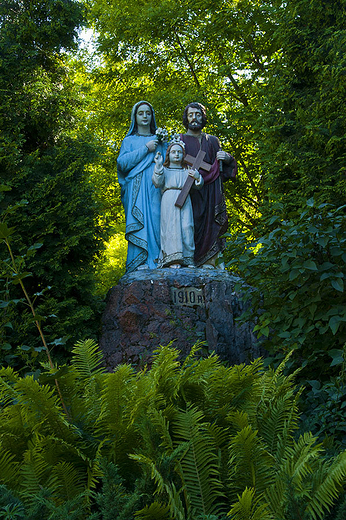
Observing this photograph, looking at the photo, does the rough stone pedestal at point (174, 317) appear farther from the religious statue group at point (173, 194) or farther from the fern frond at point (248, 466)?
the fern frond at point (248, 466)

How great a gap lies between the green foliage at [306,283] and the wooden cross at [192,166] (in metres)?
3.67

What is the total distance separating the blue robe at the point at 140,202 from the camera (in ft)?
24.2

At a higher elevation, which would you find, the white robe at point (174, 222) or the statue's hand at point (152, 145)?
the statue's hand at point (152, 145)

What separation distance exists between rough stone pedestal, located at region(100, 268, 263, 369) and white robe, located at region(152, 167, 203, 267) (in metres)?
0.49

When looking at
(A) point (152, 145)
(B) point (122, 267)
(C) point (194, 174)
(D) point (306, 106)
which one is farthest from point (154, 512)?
(B) point (122, 267)

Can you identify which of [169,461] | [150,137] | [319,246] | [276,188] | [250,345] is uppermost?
[150,137]

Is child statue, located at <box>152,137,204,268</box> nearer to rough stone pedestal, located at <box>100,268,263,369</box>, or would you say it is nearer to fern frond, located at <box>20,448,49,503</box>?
rough stone pedestal, located at <box>100,268,263,369</box>

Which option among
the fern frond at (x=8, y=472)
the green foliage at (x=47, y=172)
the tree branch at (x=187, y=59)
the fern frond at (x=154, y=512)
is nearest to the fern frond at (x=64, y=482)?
the fern frond at (x=8, y=472)

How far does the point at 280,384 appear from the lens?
2.07 metres

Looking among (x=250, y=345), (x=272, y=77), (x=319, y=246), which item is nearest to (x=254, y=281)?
(x=319, y=246)

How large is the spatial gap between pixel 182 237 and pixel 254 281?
11.4 ft

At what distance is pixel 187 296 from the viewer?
6375mm

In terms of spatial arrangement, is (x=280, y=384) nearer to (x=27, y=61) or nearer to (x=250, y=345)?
(x=250, y=345)

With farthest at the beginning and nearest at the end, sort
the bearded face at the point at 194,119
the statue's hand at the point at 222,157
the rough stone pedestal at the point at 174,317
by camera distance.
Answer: the bearded face at the point at 194,119 → the statue's hand at the point at 222,157 → the rough stone pedestal at the point at 174,317
